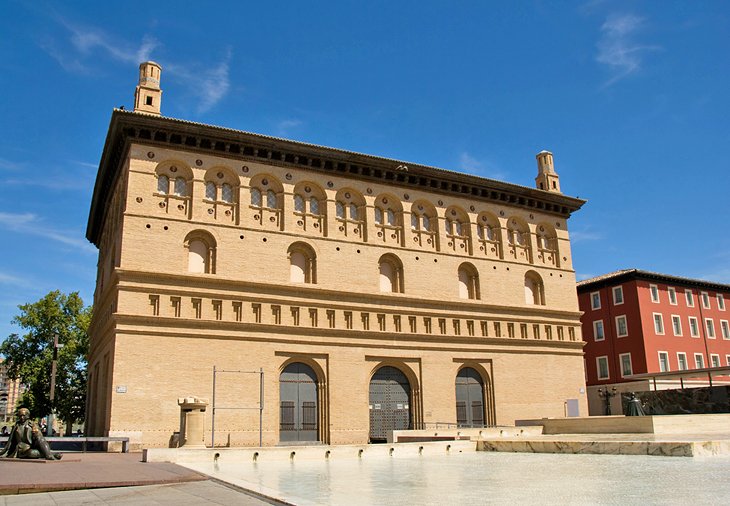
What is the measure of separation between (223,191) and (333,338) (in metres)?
9.77

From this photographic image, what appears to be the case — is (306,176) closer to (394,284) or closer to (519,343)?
(394,284)

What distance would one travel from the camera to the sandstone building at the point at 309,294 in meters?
31.1

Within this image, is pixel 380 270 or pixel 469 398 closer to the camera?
pixel 380 270

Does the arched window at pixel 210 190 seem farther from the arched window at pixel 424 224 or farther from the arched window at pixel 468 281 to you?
the arched window at pixel 468 281

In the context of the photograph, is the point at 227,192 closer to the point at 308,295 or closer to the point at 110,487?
the point at 308,295

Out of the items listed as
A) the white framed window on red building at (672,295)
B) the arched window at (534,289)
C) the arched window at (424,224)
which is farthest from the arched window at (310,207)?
the white framed window on red building at (672,295)

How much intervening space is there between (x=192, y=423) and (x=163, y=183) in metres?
13.4

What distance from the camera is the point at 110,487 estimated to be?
13625 mm

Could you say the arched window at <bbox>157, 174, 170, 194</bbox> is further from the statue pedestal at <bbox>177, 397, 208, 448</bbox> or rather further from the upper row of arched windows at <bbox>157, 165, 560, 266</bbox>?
the statue pedestal at <bbox>177, 397, 208, 448</bbox>

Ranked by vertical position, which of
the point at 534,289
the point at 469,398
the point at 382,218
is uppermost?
the point at 382,218

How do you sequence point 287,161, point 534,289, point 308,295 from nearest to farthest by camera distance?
point 308,295 → point 287,161 → point 534,289

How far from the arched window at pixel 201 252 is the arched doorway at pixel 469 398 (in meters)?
16.1

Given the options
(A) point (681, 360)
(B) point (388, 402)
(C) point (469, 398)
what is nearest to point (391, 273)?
(B) point (388, 402)

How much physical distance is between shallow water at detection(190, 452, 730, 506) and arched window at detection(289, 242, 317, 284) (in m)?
16.2
